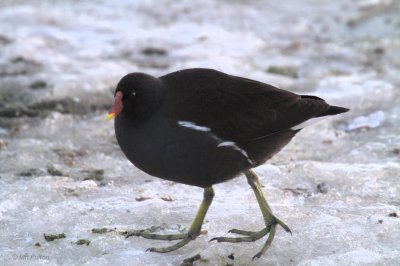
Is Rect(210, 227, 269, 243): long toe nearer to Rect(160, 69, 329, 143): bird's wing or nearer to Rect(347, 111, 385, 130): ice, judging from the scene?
Rect(160, 69, 329, 143): bird's wing

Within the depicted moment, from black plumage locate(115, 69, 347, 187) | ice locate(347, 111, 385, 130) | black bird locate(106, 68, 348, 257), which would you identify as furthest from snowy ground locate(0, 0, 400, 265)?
black plumage locate(115, 69, 347, 187)

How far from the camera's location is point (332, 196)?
442 centimetres

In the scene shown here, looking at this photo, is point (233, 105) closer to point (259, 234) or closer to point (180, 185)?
point (259, 234)

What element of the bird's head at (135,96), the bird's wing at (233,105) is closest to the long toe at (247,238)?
the bird's wing at (233,105)

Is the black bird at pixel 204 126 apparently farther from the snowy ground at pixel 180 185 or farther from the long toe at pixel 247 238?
the snowy ground at pixel 180 185

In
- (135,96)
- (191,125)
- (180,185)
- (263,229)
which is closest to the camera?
(191,125)

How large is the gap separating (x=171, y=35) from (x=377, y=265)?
5.61m

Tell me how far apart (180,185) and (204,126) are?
1.14m

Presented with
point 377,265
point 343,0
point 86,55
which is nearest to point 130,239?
point 377,265

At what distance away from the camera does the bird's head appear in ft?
12.1

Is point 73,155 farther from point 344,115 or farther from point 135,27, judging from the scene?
point 135,27

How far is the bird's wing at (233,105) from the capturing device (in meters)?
3.66

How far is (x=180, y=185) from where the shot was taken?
4660mm

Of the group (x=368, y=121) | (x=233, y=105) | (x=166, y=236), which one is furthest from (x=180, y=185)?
(x=368, y=121)
